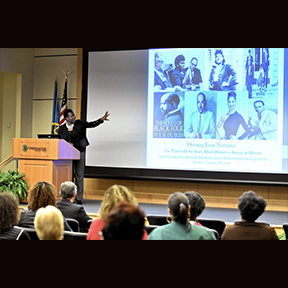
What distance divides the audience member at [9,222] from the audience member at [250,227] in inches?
54.7

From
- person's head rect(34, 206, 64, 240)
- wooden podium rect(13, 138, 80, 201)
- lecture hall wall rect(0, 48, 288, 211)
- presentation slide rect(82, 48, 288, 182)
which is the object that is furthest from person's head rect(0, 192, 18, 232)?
lecture hall wall rect(0, 48, 288, 211)

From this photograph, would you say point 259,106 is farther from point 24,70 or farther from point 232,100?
point 24,70

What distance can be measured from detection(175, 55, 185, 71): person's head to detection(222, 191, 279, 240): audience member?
16.5ft

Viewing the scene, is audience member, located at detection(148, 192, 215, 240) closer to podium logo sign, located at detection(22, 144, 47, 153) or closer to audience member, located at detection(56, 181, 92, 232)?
audience member, located at detection(56, 181, 92, 232)

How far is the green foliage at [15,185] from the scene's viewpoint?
7.36 m

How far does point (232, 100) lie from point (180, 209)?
5226 mm

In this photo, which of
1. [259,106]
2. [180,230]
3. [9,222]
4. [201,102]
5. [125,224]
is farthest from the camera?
[201,102]

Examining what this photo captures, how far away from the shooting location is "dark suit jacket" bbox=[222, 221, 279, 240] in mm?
3273

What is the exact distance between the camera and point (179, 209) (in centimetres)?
305

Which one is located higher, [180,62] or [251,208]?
[180,62]

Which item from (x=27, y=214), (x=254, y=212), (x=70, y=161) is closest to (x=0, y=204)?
(x=27, y=214)

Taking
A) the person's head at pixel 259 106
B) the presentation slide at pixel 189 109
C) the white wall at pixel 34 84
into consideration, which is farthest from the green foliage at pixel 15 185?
the person's head at pixel 259 106

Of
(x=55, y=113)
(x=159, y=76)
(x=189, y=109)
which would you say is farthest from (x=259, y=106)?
(x=55, y=113)

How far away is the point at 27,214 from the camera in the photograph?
398 cm
